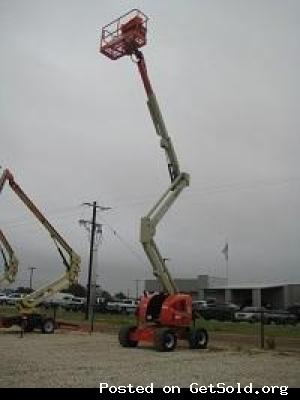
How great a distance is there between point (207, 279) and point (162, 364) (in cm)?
10908

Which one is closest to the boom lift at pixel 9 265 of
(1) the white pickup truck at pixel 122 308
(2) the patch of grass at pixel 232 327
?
(2) the patch of grass at pixel 232 327

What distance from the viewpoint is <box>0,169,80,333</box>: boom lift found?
3145 centimetres

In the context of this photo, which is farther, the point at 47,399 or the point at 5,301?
the point at 5,301

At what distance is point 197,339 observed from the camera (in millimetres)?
23625

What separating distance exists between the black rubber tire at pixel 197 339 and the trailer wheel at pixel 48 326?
1050 cm

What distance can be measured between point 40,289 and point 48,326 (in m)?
1.93

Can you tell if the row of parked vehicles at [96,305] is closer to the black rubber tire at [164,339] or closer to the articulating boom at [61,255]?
the articulating boom at [61,255]

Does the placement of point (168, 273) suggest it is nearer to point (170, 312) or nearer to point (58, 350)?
point (170, 312)

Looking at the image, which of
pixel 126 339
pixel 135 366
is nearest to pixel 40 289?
pixel 126 339

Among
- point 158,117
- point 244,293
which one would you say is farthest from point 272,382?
point 244,293

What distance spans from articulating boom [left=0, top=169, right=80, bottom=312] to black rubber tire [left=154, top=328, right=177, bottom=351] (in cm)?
1150

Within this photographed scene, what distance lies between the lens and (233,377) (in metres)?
15.2

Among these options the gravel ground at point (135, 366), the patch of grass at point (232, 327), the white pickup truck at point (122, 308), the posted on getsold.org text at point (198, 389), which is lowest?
the posted on getsold.org text at point (198, 389)

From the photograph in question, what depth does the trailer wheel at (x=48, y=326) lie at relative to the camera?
31672 mm
